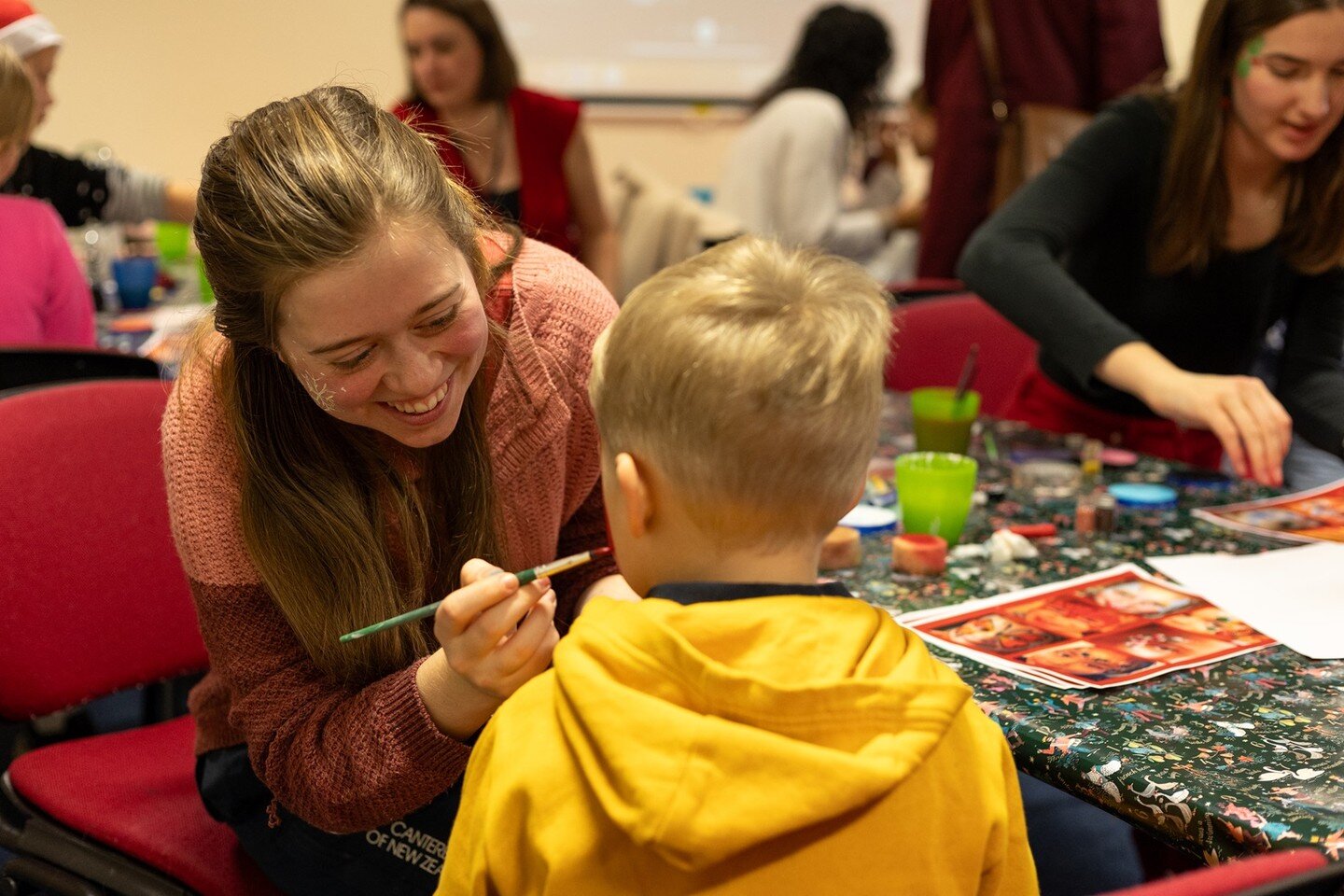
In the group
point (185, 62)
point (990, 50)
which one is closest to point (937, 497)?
point (990, 50)

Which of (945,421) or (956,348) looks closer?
(945,421)

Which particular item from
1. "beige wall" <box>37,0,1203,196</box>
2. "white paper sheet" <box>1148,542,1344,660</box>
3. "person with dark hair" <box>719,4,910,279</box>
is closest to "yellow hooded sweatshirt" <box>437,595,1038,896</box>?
"white paper sheet" <box>1148,542,1344,660</box>

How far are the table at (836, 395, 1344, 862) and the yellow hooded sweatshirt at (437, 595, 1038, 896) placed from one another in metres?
0.13

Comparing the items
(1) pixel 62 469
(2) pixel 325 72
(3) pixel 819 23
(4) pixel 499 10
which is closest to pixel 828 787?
(1) pixel 62 469

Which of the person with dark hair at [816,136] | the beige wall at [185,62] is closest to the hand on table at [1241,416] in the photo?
the person with dark hair at [816,136]

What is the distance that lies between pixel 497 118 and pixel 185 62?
238 centimetres

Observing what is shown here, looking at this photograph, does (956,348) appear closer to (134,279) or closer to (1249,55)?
(1249,55)

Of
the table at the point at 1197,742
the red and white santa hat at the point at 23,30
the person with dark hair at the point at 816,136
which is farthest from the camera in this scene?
the person with dark hair at the point at 816,136

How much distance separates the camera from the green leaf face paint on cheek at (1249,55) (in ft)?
5.52

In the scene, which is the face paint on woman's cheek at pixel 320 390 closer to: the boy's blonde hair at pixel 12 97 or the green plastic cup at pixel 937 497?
the green plastic cup at pixel 937 497

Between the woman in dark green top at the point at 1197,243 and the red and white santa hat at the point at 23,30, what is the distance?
174 centimetres

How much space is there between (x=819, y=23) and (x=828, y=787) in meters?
3.64

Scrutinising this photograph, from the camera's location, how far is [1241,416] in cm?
145

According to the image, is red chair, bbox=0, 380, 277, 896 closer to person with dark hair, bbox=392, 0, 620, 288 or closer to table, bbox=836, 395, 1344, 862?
table, bbox=836, 395, 1344, 862
